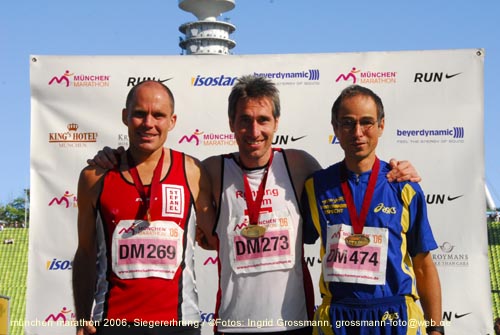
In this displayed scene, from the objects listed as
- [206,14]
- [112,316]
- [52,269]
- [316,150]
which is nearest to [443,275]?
[316,150]

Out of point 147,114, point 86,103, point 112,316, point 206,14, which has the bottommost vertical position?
point 112,316

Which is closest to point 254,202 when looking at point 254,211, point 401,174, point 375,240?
point 254,211

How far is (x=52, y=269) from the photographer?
525 centimetres

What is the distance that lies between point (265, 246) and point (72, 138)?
8.32ft

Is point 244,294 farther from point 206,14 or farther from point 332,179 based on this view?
point 206,14

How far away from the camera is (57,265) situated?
17.2 feet

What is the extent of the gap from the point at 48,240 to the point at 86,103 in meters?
1.24

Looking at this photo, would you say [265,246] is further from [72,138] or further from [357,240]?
[72,138]

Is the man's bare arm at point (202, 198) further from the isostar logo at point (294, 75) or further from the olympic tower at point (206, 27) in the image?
the olympic tower at point (206, 27)

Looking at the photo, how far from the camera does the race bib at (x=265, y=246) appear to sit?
3439 mm

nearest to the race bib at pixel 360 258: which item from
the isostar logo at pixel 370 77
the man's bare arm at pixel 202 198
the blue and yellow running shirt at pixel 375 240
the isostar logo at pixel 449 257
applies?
the blue and yellow running shirt at pixel 375 240

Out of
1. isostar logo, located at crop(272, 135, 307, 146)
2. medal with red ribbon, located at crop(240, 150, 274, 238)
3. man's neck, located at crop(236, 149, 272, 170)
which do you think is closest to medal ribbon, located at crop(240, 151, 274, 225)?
medal with red ribbon, located at crop(240, 150, 274, 238)

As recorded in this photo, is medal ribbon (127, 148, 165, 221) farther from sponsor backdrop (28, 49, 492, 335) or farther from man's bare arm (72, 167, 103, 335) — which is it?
sponsor backdrop (28, 49, 492, 335)

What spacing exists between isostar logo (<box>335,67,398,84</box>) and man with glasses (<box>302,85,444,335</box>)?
1779mm
